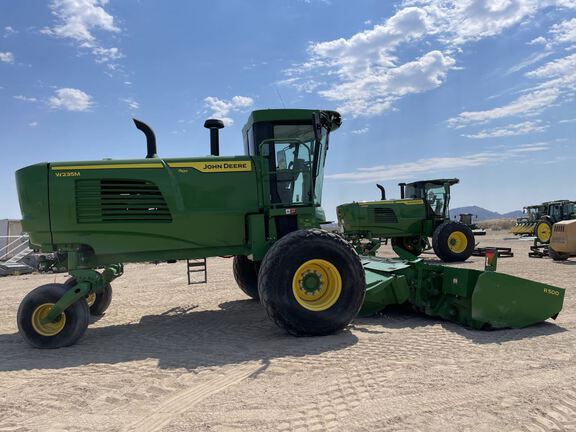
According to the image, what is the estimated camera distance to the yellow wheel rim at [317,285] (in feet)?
16.9

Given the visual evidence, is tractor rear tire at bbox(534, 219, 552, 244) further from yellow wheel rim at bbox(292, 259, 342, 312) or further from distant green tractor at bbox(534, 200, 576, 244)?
yellow wheel rim at bbox(292, 259, 342, 312)

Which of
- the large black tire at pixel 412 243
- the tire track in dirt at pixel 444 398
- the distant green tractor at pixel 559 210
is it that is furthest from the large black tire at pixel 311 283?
the distant green tractor at pixel 559 210

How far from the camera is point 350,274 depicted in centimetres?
521

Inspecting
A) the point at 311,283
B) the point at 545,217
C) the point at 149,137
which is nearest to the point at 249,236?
the point at 311,283

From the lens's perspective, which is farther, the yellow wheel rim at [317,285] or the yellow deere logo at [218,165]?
the yellow deere logo at [218,165]

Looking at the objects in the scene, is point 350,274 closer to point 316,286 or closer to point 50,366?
point 316,286

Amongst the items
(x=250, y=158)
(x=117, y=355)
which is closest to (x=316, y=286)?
(x=250, y=158)

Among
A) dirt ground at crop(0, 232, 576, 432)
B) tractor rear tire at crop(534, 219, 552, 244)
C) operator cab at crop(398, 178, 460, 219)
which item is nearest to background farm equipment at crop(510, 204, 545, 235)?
tractor rear tire at crop(534, 219, 552, 244)

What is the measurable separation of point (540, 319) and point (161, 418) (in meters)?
4.41

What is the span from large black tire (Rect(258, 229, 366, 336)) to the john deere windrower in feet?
0.04

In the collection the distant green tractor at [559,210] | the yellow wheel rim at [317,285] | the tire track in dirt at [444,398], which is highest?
the distant green tractor at [559,210]

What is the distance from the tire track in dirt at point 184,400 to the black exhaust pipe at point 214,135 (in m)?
3.37

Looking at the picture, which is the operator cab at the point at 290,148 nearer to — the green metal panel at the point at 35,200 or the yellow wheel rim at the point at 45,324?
the green metal panel at the point at 35,200

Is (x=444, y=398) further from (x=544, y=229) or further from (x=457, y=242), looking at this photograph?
(x=544, y=229)
